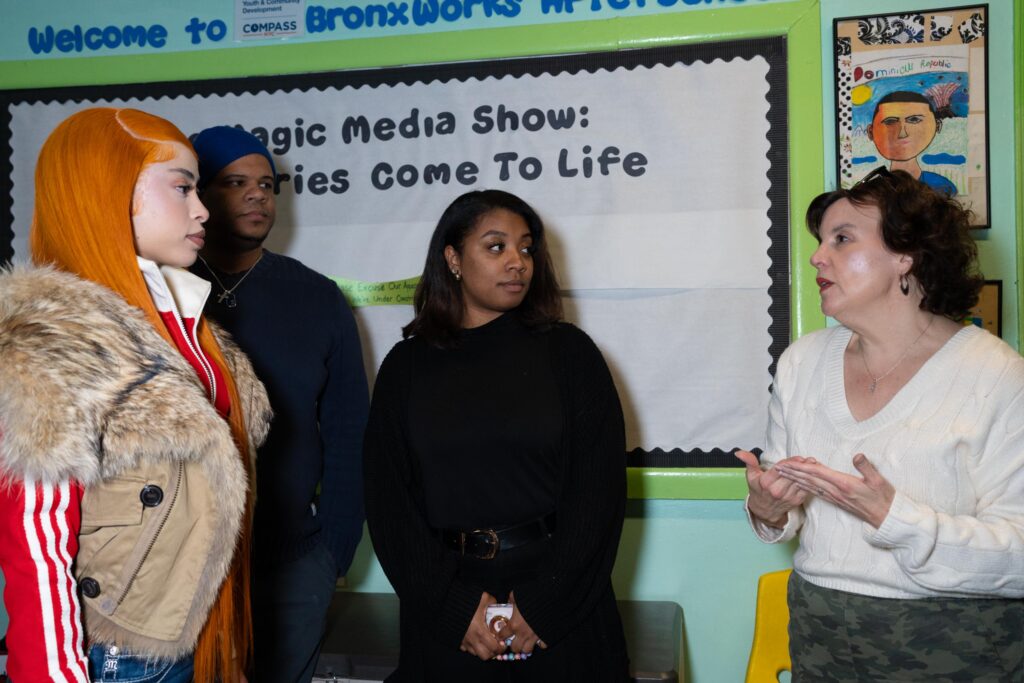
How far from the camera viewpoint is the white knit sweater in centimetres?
154

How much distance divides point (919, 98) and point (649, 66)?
2.31 feet

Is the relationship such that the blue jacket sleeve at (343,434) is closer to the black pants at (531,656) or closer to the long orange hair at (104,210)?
the black pants at (531,656)

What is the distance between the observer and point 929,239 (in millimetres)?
1719

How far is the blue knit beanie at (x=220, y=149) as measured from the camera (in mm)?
2242

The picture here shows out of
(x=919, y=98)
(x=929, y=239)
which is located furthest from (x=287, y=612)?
(x=919, y=98)

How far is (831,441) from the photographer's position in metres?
1.73

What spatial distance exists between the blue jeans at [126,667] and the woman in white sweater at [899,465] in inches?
42.2

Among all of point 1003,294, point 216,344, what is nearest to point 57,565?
point 216,344

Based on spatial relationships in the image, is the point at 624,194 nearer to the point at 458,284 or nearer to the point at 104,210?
the point at 458,284

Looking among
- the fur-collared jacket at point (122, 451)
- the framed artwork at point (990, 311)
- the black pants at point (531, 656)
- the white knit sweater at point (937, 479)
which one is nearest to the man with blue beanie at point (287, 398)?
the black pants at point (531, 656)

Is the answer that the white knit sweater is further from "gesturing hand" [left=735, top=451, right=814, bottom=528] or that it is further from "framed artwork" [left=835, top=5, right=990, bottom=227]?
"framed artwork" [left=835, top=5, right=990, bottom=227]

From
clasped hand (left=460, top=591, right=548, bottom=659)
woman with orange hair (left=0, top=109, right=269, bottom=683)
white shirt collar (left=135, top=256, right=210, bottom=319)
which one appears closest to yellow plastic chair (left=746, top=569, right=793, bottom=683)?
clasped hand (left=460, top=591, right=548, bottom=659)

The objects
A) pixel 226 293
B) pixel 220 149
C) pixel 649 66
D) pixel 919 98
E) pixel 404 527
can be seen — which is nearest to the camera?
pixel 404 527

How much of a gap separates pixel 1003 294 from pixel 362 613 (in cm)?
192
